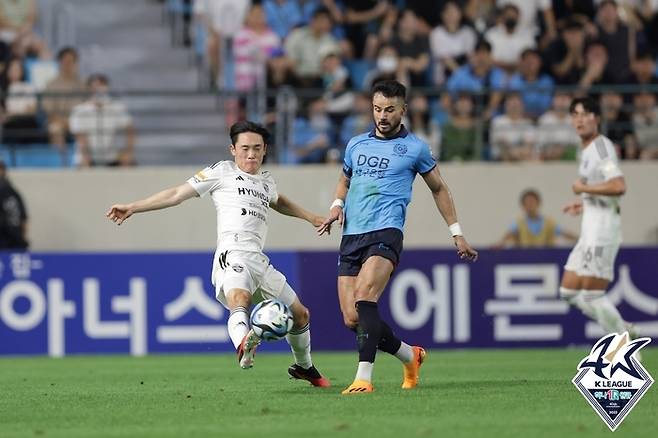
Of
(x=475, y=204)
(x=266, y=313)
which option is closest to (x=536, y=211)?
(x=475, y=204)

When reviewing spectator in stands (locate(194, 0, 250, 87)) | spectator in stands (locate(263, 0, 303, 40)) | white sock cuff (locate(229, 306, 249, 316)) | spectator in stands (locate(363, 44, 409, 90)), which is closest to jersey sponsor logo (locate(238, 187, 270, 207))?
white sock cuff (locate(229, 306, 249, 316))

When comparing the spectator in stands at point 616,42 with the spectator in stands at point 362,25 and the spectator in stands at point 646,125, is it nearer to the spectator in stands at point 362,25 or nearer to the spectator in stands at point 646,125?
the spectator in stands at point 646,125

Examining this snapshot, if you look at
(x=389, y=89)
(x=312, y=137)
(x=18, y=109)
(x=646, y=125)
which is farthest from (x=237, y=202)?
(x=646, y=125)

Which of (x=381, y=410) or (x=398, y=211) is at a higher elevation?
(x=398, y=211)

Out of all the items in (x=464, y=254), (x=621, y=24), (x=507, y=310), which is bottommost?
(x=507, y=310)

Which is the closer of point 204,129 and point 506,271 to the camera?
point 506,271

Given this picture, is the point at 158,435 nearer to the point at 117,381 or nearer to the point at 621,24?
the point at 117,381

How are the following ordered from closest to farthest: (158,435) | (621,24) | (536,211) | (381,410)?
(158,435) → (381,410) → (536,211) → (621,24)

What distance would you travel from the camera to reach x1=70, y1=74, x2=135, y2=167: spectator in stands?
20438 mm

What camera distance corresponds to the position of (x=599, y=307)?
14258 mm

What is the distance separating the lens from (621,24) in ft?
70.5

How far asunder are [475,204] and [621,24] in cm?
344

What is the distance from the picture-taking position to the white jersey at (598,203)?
13992mm

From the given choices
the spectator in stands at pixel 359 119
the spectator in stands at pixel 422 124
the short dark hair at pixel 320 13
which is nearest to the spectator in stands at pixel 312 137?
the spectator in stands at pixel 359 119
